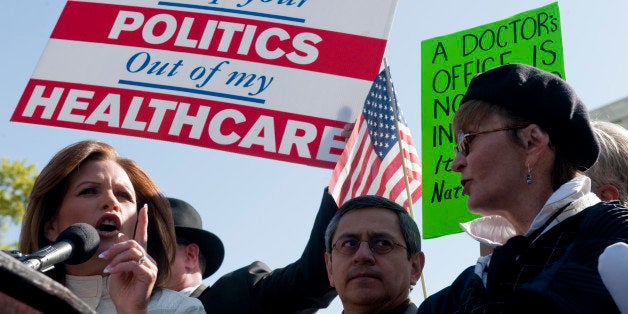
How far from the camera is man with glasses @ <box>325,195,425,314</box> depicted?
325cm

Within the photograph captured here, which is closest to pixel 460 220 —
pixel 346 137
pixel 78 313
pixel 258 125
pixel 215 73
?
pixel 346 137

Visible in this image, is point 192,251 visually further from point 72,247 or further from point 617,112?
point 617,112

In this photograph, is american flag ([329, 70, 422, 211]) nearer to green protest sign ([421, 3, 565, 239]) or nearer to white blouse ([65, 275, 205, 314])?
green protest sign ([421, 3, 565, 239])

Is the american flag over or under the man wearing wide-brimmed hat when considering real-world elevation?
over

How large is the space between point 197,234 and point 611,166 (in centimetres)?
238

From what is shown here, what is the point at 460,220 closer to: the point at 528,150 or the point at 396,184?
the point at 396,184

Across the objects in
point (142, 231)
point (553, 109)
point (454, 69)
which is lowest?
point (142, 231)

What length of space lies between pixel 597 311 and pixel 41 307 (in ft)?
4.67

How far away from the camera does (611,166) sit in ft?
10.1

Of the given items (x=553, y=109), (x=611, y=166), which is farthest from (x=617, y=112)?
(x=553, y=109)

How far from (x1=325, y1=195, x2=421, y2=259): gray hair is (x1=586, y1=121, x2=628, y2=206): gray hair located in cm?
Result: 77

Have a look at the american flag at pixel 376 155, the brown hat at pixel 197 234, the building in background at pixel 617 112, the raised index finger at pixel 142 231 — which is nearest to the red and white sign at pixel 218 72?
the american flag at pixel 376 155

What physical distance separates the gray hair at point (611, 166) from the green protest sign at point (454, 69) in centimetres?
161

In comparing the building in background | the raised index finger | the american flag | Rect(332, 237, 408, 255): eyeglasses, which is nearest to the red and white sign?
the american flag
